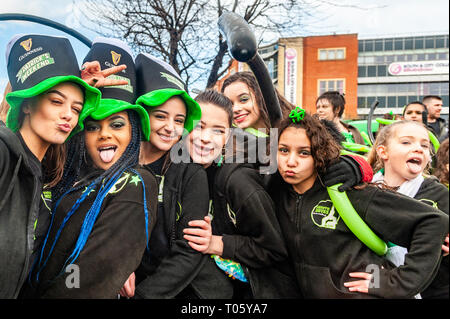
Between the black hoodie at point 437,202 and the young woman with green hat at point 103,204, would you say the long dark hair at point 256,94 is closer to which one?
the young woman with green hat at point 103,204

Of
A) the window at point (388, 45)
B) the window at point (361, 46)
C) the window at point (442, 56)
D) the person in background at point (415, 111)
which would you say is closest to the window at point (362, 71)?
the window at point (388, 45)

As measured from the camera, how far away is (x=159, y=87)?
1559 mm

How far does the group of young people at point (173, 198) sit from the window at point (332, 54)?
19533 mm

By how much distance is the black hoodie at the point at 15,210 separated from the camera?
1.14m

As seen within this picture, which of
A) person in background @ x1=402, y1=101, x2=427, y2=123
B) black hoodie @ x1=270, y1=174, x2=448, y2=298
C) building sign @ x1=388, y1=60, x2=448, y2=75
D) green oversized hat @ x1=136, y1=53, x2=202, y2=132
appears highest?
building sign @ x1=388, y1=60, x2=448, y2=75

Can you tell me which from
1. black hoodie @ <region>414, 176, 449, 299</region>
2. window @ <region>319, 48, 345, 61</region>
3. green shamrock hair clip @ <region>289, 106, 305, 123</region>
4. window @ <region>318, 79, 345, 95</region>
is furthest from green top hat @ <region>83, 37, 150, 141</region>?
window @ <region>318, 79, 345, 95</region>

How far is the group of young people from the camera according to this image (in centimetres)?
126

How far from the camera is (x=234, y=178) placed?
1.63m

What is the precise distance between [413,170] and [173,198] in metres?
1.29

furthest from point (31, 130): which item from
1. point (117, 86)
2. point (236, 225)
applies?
point (236, 225)

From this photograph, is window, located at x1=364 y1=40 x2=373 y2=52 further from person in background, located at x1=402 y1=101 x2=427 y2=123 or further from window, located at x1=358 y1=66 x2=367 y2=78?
person in background, located at x1=402 y1=101 x2=427 y2=123

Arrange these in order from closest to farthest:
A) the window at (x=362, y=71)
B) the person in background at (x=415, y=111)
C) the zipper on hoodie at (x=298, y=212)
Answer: the zipper on hoodie at (x=298, y=212) < the person in background at (x=415, y=111) < the window at (x=362, y=71)

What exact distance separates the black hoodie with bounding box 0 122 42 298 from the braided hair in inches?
5.5

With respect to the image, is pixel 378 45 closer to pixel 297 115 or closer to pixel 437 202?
pixel 437 202
